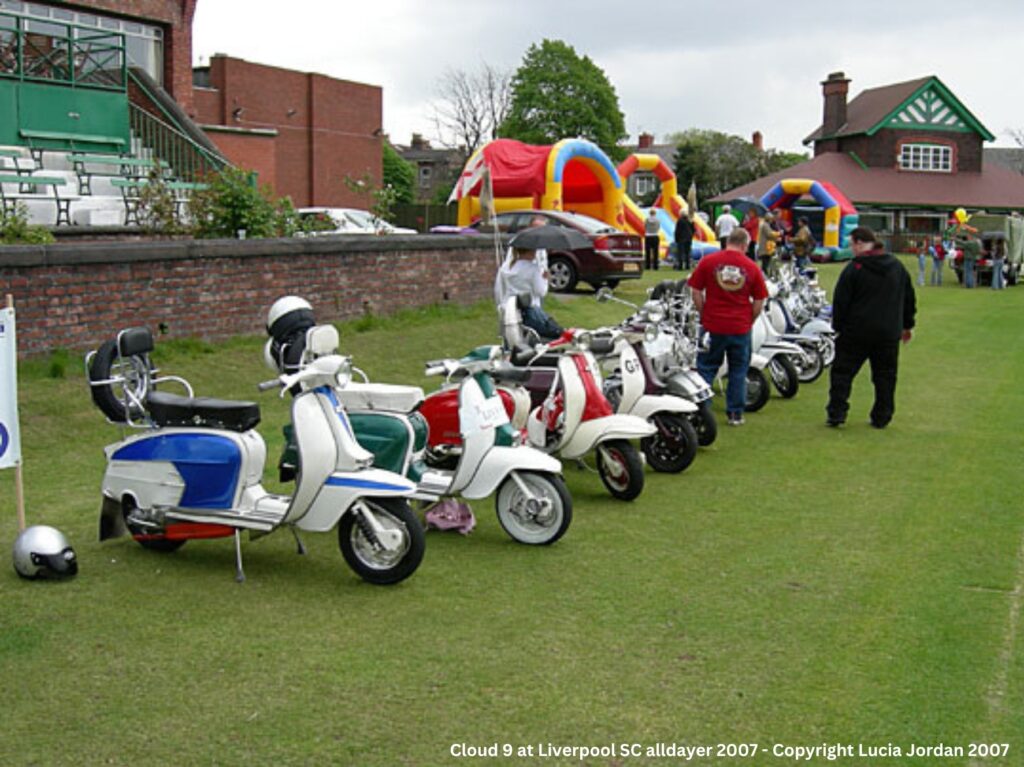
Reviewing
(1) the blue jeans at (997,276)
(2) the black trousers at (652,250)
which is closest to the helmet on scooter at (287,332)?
(2) the black trousers at (652,250)

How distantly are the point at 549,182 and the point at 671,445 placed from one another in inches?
814

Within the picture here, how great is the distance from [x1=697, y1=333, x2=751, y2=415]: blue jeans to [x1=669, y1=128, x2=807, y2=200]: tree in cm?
6842

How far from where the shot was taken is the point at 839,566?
6793mm

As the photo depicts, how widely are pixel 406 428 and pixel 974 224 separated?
31032 millimetres

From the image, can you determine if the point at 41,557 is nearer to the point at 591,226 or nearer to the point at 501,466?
the point at 501,466

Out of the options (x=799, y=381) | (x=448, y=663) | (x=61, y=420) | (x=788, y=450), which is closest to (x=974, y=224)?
(x=799, y=381)

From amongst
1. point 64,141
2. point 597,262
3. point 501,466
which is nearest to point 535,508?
point 501,466

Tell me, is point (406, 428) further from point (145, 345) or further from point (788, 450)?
point (788, 450)

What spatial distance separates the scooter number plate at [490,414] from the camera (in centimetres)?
718

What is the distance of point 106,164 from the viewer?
20562mm

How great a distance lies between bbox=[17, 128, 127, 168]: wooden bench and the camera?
65.6ft

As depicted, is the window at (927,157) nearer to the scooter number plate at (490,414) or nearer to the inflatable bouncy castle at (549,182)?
the inflatable bouncy castle at (549,182)

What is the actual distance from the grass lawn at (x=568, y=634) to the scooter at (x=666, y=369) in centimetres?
78

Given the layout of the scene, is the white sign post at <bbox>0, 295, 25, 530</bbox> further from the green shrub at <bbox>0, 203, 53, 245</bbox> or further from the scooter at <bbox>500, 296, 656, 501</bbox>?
the green shrub at <bbox>0, 203, 53, 245</bbox>
